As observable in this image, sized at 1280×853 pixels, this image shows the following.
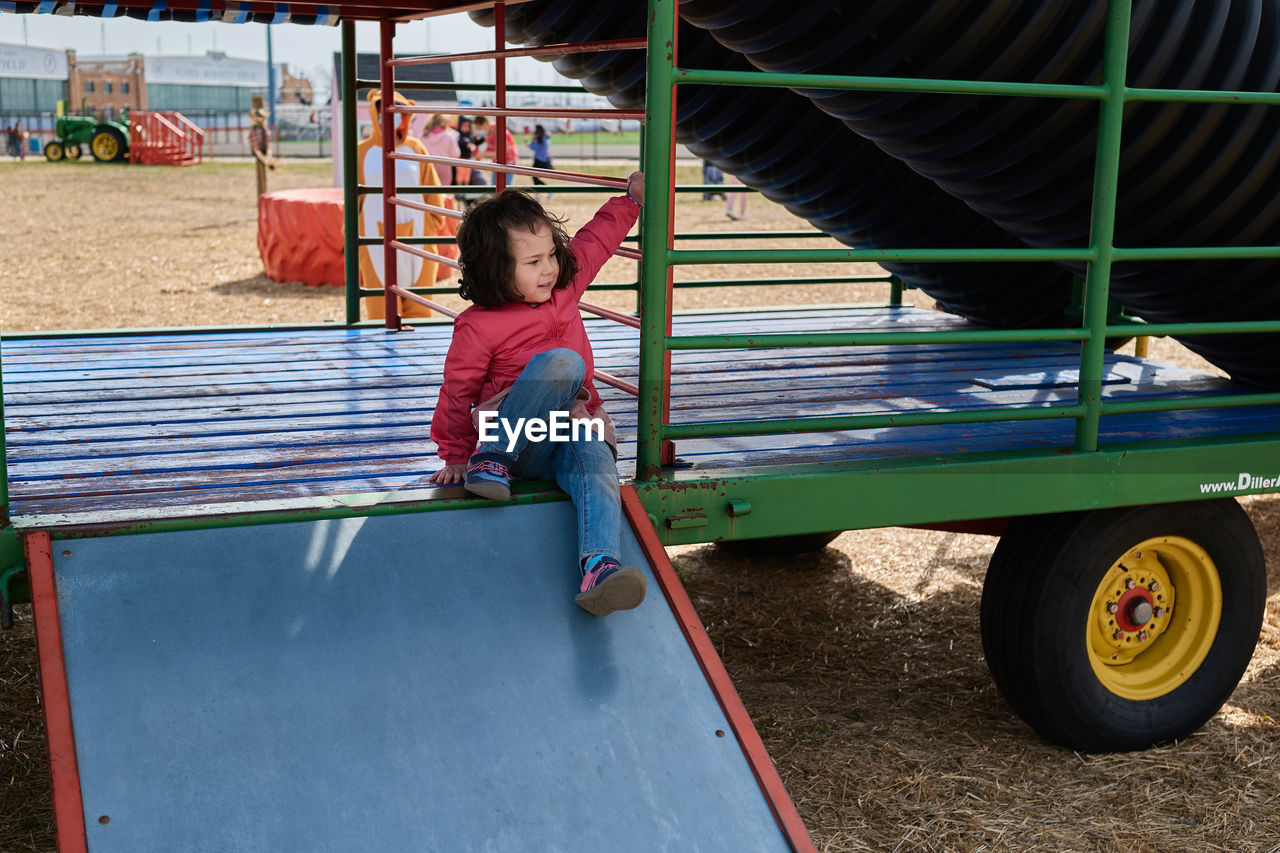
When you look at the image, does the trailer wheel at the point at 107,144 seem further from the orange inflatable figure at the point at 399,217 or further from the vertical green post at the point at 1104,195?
the vertical green post at the point at 1104,195

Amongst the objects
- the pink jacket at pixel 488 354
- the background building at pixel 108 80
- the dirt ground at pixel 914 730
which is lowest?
the dirt ground at pixel 914 730

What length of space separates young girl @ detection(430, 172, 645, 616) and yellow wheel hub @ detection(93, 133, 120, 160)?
37121 millimetres

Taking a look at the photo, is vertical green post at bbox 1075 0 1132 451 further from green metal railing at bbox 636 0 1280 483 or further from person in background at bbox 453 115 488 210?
person in background at bbox 453 115 488 210

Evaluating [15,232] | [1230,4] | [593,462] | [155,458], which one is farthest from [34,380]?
[15,232]

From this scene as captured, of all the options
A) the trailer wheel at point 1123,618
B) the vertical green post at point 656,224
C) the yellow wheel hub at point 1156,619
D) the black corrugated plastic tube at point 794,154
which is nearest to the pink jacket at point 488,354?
the vertical green post at point 656,224

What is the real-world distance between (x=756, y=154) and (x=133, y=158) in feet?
114

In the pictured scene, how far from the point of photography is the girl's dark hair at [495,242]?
10.5 ft

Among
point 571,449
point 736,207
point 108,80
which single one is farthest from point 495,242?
point 108,80

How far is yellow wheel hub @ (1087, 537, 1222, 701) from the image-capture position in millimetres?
4098

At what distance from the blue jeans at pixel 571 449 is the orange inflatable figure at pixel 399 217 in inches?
249

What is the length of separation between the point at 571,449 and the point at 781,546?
9.51 feet

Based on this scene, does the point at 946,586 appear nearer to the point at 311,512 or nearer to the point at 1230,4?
the point at 1230,4

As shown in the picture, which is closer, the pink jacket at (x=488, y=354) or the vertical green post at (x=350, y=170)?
the pink jacket at (x=488, y=354)

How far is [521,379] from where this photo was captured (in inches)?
125
